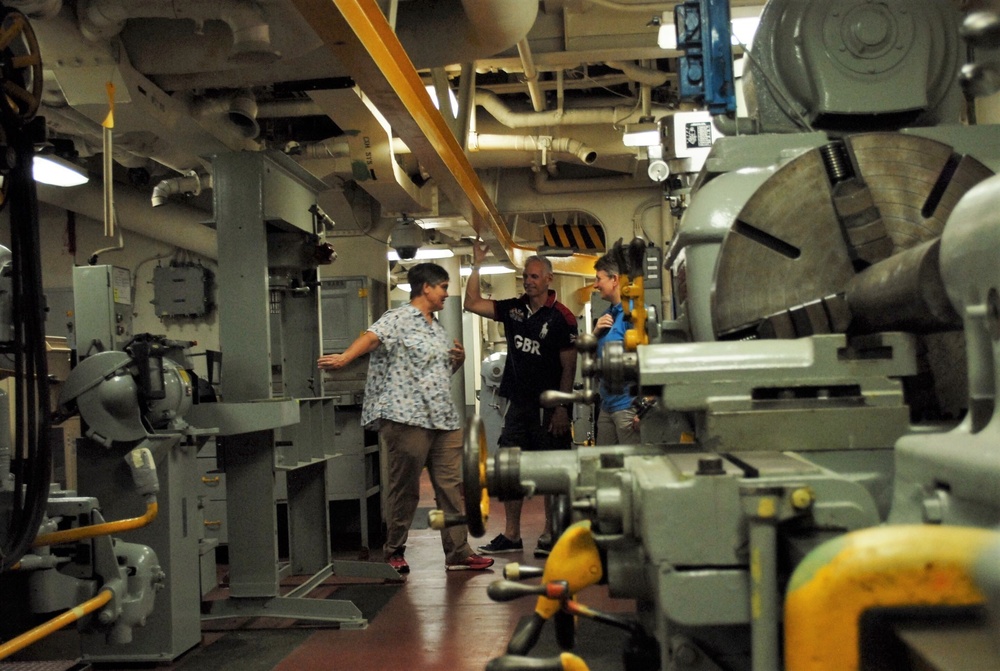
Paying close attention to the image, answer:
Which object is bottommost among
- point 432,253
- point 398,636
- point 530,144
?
point 398,636

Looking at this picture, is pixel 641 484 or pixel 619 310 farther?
pixel 619 310

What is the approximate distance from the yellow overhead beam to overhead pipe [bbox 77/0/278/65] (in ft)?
1.56

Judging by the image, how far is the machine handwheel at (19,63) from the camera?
2521 millimetres

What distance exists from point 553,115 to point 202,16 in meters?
3.74

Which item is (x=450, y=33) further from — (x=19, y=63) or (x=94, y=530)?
(x=94, y=530)

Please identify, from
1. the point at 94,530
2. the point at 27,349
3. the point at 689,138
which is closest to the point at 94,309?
the point at 27,349

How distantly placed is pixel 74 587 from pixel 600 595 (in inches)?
91.6

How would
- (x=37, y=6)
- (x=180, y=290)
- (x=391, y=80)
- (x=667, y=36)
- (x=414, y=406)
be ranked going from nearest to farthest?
(x=37, y=6), (x=391, y=80), (x=667, y=36), (x=414, y=406), (x=180, y=290)

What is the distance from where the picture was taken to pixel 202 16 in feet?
12.3

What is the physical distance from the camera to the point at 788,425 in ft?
5.98

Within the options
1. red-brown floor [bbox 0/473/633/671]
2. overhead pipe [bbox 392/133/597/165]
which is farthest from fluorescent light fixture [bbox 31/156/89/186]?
overhead pipe [bbox 392/133/597/165]

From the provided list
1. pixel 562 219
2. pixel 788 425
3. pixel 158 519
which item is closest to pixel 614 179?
pixel 562 219

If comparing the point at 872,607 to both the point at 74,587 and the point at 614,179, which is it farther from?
the point at 614,179

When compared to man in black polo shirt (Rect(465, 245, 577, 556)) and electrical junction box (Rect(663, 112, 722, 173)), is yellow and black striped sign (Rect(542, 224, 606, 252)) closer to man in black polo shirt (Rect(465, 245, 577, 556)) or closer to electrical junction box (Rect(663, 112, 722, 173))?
man in black polo shirt (Rect(465, 245, 577, 556))
